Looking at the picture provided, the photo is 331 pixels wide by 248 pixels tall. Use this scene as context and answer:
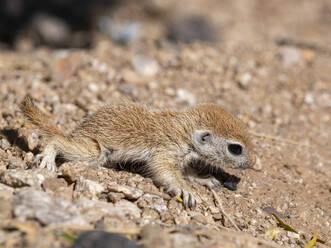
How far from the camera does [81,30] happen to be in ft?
35.4

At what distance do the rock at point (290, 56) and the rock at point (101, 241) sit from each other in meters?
5.28

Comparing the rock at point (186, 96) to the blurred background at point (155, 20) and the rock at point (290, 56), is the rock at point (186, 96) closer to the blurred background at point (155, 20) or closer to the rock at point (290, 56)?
the rock at point (290, 56)

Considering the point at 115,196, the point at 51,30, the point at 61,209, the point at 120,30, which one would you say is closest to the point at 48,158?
the point at 115,196

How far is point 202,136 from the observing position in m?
4.25

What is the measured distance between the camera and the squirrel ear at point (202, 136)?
423 cm

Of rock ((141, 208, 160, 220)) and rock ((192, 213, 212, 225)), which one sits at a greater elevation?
rock ((192, 213, 212, 225))

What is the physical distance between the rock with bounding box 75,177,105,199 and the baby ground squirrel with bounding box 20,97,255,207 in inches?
23.2

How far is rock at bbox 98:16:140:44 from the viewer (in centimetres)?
885

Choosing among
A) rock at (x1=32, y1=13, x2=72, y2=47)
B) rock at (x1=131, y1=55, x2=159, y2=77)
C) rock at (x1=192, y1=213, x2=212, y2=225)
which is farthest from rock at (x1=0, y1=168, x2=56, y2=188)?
rock at (x1=32, y1=13, x2=72, y2=47)

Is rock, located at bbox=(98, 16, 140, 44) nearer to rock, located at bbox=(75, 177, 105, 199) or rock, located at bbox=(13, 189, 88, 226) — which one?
rock, located at bbox=(75, 177, 105, 199)

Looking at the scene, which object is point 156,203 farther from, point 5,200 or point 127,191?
point 5,200

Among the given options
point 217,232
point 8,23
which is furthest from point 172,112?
point 8,23

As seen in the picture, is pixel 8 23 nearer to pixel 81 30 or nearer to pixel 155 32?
pixel 81 30

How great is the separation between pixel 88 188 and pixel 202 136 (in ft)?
4.60
